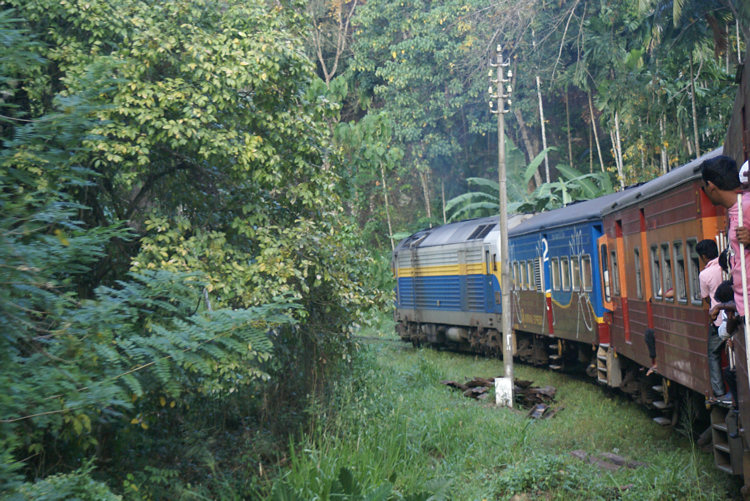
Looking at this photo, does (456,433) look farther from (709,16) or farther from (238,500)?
(709,16)

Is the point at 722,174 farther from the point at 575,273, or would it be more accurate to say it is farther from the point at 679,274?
the point at 575,273

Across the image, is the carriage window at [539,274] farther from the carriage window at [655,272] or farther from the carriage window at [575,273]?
the carriage window at [655,272]

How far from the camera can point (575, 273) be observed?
576 inches

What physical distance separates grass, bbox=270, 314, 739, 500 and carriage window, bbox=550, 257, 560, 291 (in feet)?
8.82

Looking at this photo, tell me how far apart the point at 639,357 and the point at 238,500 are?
18.7ft

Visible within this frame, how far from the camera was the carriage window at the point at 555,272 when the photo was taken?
15685 mm

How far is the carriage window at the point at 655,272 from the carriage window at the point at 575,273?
15.7 ft

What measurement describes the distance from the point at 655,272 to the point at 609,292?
10.9 feet

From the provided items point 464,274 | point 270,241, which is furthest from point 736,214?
point 464,274

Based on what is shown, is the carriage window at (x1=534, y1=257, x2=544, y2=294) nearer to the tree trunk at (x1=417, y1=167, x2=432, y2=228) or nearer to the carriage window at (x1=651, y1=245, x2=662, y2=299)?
the carriage window at (x1=651, y1=245, x2=662, y2=299)

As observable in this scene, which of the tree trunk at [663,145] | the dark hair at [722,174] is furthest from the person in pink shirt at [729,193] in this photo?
the tree trunk at [663,145]

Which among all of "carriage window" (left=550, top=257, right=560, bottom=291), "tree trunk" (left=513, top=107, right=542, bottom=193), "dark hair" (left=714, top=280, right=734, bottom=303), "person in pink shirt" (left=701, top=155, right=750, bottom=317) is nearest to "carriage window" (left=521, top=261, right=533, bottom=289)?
"carriage window" (left=550, top=257, right=560, bottom=291)

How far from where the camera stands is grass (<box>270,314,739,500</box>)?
738 centimetres

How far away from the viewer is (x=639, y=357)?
10.7m
